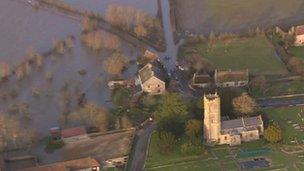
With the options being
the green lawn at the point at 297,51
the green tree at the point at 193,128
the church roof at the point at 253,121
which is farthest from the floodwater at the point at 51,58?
the church roof at the point at 253,121

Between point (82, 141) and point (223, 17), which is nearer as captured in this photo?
point (82, 141)

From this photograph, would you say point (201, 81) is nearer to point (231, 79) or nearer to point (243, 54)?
point (231, 79)

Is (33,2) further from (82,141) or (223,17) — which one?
(82,141)

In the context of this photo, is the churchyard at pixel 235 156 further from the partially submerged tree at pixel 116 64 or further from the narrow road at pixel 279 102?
the partially submerged tree at pixel 116 64

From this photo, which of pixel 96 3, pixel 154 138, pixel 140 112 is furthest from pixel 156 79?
pixel 96 3

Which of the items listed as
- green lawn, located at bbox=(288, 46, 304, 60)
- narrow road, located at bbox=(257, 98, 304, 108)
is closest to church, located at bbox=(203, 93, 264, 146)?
narrow road, located at bbox=(257, 98, 304, 108)

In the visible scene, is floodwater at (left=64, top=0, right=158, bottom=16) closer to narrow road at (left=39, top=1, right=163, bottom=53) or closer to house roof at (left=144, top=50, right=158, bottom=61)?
narrow road at (left=39, top=1, right=163, bottom=53)
